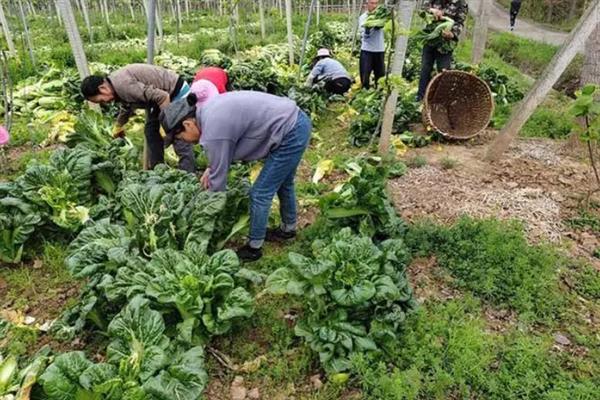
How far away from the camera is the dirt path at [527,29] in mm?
17578

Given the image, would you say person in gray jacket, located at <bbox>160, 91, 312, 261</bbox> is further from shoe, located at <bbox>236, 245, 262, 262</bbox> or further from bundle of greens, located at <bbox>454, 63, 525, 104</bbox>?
bundle of greens, located at <bbox>454, 63, 525, 104</bbox>

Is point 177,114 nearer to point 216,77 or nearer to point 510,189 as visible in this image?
point 216,77

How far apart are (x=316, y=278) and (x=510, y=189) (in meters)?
2.82

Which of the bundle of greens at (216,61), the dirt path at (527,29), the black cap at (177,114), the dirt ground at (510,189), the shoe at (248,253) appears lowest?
the dirt path at (527,29)

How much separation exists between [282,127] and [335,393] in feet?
6.02

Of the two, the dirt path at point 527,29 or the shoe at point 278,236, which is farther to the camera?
the dirt path at point 527,29

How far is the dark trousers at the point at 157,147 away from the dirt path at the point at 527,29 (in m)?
13.9

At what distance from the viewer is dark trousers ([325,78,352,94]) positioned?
8.00 metres

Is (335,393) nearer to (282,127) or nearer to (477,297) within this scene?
(477,297)

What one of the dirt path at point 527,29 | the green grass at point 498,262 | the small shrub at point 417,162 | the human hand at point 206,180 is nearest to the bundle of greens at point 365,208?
the green grass at point 498,262

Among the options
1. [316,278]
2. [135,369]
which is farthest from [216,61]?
[135,369]

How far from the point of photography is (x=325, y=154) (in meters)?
6.19

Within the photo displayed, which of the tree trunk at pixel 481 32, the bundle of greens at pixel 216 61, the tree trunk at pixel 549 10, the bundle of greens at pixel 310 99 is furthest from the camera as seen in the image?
the tree trunk at pixel 549 10

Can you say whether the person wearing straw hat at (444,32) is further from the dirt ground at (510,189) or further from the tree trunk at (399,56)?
the tree trunk at (399,56)
